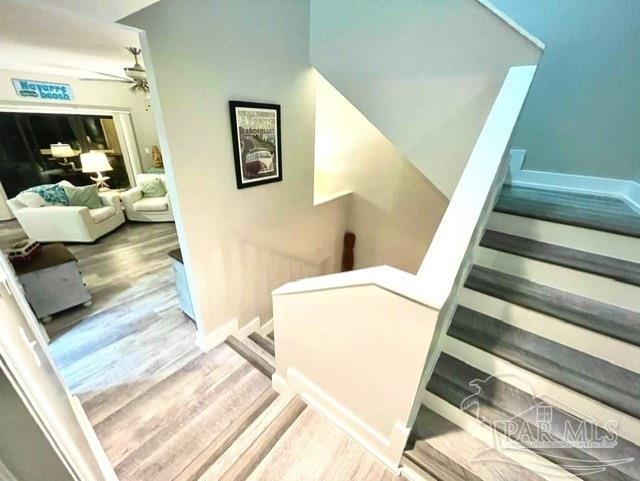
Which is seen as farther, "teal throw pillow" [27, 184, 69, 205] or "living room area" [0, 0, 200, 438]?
"teal throw pillow" [27, 184, 69, 205]

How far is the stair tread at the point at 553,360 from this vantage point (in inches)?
39.3

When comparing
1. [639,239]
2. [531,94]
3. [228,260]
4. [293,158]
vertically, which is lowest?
[228,260]

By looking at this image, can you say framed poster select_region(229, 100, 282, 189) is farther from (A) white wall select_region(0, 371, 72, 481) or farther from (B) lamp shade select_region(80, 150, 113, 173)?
(B) lamp shade select_region(80, 150, 113, 173)

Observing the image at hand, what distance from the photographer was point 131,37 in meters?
1.58

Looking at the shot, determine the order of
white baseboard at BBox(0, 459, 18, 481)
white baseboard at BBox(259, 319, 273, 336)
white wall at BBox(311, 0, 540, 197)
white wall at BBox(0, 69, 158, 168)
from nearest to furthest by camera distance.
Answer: white baseboard at BBox(0, 459, 18, 481), white wall at BBox(311, 0, 540, 197), white baseboard at BBox(259, 319, 273, 336), white wall at BBox(0, 69, 158, 168)

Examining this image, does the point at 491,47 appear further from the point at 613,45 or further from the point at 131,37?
the point at 131,37

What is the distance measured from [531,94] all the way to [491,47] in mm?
998

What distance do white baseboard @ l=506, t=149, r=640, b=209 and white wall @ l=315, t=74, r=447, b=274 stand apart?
0.80 meters

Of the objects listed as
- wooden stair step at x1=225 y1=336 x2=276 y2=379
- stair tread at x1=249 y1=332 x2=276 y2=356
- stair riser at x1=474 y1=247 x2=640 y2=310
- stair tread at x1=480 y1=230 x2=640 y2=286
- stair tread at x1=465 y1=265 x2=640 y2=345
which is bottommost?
stair tread at x1=249 y1=332 x2=276 y2=356

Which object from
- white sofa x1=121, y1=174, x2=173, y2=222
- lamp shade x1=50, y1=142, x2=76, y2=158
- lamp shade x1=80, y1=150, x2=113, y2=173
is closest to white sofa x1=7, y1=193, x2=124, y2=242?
white sofa x1=121, y1=174, x2=173, y2=222

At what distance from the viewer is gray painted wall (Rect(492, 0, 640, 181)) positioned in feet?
5.86

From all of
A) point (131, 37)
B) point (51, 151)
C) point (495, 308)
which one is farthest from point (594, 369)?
point (51, 151)

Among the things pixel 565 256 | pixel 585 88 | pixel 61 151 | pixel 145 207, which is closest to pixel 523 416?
pixel 565 256

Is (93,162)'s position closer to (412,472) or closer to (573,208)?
(412,472)
